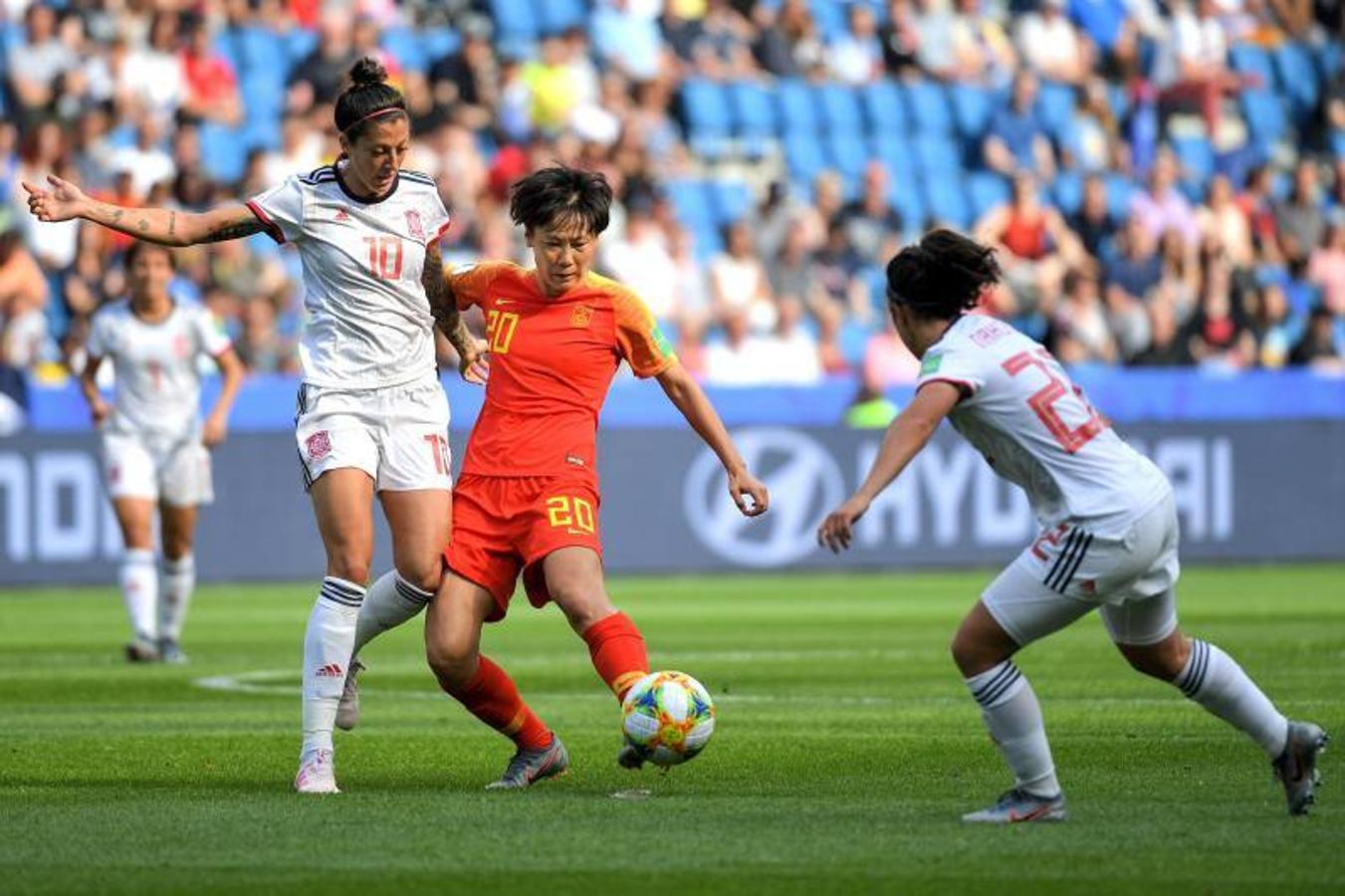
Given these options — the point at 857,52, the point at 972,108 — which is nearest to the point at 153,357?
the point at 857,52

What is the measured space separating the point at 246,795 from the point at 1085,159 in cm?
2202

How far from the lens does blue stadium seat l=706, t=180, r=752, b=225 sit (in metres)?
26.4

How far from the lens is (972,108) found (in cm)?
2903

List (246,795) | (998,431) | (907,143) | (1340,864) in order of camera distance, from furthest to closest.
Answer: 1. (907,143)
2. (246,795)
3. (998,431)
4. (1340,864)

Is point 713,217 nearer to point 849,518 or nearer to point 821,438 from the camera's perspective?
point 821,438

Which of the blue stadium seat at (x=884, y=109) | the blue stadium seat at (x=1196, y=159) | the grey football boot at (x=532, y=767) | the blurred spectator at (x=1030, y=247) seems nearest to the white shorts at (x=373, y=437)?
the grey football boot at (x=532, y=767)

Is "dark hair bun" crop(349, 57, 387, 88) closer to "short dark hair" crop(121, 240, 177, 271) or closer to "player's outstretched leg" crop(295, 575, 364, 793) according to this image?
"player's outstretched leg" crop(295, 575, 364, 793)

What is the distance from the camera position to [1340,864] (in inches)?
266

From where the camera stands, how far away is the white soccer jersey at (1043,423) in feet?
24.9

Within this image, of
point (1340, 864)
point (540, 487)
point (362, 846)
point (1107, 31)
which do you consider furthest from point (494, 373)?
point (1107, 31)

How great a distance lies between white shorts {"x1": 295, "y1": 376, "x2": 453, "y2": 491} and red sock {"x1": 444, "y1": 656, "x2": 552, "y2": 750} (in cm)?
68

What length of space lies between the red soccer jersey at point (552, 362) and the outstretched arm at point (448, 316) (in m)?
0.22

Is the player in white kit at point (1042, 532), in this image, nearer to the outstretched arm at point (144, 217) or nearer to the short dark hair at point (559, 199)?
the short dark hair at point (559, 199)

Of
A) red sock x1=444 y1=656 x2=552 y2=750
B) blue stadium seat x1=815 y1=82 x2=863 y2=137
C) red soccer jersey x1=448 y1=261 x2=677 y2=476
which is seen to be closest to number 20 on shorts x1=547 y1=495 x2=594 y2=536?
red soccer jersey x1=448 y1=261 x2=677 y2=476
